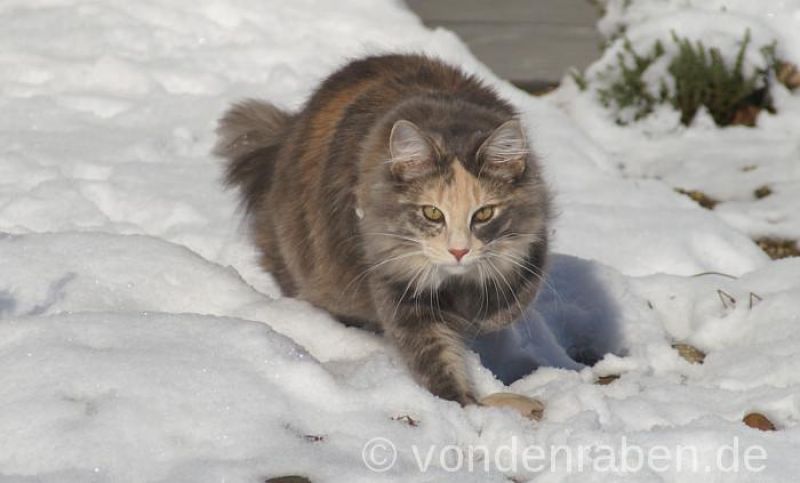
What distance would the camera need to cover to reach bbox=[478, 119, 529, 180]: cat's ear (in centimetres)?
359

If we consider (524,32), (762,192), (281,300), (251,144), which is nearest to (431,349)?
(281,300)

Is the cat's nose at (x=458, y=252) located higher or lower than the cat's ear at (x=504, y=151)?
lower

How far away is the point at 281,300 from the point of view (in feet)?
13.9

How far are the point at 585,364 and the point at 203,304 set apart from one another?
136cm

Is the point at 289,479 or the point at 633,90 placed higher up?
the point at 289,479

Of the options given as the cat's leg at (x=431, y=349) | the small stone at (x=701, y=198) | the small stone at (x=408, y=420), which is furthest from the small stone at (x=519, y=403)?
the small stone at (x=701, y=198)

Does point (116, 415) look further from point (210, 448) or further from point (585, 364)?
point (585, 364)

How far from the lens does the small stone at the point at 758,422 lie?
10.9 ft

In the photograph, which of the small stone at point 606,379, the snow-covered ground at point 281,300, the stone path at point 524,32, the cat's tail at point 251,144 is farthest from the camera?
the stone path at point 524,32

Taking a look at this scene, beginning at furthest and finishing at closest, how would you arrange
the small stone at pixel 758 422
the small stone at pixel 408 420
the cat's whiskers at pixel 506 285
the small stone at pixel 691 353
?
1. the small stone at pixel 691 353
2. the cat's whiskers at pixel 506 285
3. the small stone at pixel 758 422
4. the small stone at pixel 408 420

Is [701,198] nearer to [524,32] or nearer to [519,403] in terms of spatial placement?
[524,32]

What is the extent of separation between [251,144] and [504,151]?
152cm

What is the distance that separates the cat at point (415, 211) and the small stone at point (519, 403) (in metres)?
0.07

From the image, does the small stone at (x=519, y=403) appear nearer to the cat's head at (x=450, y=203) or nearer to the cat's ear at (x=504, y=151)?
the cat's head at (x=450, y=203)
